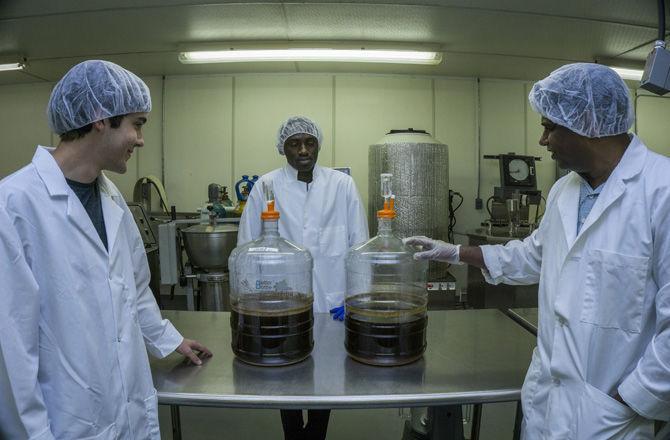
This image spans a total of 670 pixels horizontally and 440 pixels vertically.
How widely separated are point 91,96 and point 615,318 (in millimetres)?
1283

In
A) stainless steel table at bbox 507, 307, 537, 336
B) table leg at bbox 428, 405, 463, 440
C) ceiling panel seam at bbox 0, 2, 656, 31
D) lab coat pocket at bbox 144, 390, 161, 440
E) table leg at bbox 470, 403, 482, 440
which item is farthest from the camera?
ceiling panel seam at bbox 0, 2, 656, 31

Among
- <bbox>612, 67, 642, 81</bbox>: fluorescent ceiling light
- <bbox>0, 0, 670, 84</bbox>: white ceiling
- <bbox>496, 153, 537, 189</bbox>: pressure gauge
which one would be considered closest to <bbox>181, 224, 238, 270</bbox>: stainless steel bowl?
<bbox>0, 0, 670, 84</bbox>: white ceiling

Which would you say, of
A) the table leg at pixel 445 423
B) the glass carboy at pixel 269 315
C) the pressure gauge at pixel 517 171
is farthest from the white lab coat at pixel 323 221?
the pressure gauge at pixel 517 171

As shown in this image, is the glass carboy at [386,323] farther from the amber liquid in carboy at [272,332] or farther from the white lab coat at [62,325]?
the white lab coat at [62,325]

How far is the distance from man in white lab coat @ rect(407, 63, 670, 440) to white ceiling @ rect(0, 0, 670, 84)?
1.94m

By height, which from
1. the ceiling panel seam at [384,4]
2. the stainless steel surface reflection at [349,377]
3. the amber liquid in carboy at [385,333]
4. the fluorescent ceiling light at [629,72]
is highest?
the ceiling panel seam at [384,4]

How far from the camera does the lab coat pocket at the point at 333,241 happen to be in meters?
2.15

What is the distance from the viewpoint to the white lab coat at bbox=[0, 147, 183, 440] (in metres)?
0.80

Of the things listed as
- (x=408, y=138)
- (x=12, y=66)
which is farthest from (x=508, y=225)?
(x=12, y=66)

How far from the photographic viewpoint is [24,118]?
14.5 feet

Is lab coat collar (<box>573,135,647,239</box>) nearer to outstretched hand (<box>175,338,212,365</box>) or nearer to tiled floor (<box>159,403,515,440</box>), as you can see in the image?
outstretched hand (<box>175,338,212,365</box>)

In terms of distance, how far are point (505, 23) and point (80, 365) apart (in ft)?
10.3

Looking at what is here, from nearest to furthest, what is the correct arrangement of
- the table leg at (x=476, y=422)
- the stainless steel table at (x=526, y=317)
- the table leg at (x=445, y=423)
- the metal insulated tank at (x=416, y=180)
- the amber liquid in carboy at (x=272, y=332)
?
the amber liquid in carboy at (x=272, y=332) < the table leg at (x=445, y=423) < the stainless steel table at (x=526, y=317) < the table leg at (x=476, y=422) < the metal insulated tank at (x=416, y=180)

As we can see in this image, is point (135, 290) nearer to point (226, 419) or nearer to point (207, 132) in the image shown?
point (226, 419)
